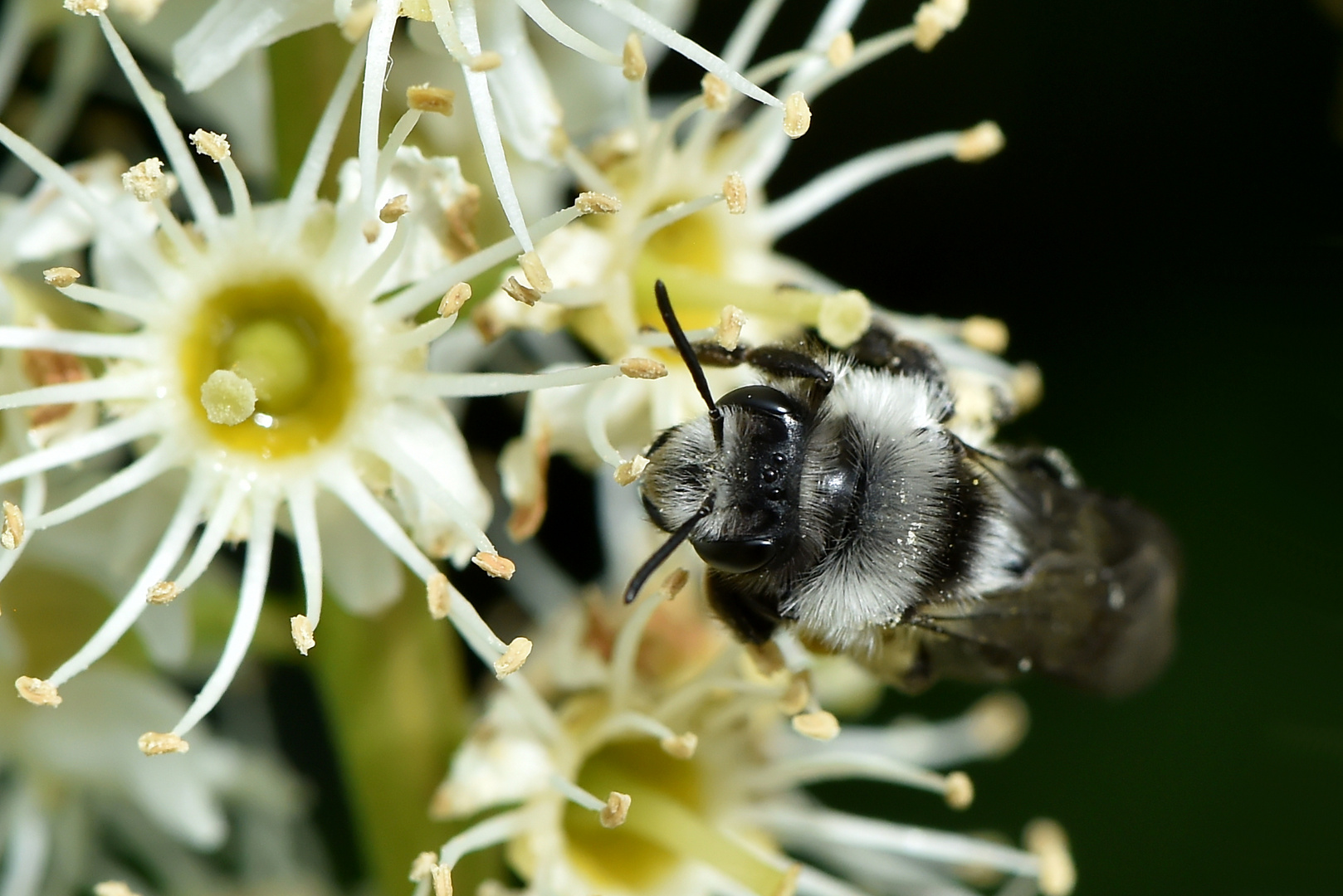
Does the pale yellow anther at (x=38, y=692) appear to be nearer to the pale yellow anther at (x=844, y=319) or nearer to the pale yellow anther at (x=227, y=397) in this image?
the pale yellow anther at (x=227, y=397)

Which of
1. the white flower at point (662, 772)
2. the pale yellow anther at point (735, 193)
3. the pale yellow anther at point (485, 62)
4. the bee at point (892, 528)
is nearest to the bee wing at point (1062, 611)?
the bee at point (892, 528)

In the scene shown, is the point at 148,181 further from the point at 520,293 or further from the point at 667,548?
the point at 667,548

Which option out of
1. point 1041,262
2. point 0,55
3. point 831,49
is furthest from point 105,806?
point 1041,262

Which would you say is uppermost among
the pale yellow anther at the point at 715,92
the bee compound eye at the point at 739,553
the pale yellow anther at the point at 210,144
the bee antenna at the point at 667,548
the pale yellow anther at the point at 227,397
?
the pale yellow anther at the point at 715,92

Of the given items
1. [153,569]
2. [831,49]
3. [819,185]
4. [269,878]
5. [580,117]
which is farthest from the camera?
[269,878]

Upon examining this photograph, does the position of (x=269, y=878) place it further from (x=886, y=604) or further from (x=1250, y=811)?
(x=1250, y=811)

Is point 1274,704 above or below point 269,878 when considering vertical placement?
above

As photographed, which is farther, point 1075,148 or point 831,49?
point 1075,148
